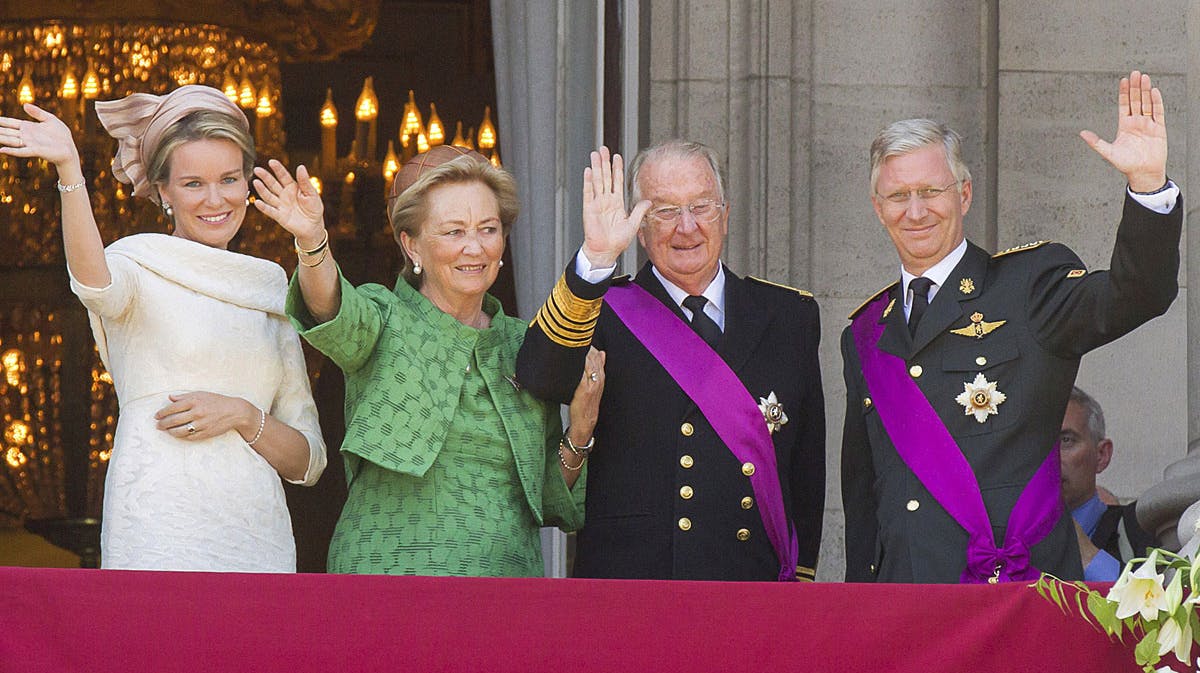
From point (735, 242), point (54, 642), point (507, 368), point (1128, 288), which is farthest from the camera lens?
point (735, 242)

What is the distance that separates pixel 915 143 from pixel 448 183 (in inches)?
36.2

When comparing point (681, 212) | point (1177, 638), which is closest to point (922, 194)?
point (681, 212)

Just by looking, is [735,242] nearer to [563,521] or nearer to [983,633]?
[563,521]

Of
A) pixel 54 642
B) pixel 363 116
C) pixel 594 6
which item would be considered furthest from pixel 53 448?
pixel 54 642

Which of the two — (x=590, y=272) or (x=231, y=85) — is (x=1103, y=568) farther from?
(x=231, y=85)

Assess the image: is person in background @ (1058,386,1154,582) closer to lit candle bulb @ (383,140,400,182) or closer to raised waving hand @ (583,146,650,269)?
raised waving hand @ (583,146,650,269)

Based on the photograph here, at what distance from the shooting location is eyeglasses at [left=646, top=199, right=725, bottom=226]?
423 centimetres

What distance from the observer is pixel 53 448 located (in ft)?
26.5

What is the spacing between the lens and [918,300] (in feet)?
13.4

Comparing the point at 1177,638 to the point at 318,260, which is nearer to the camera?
the point at 1177,638

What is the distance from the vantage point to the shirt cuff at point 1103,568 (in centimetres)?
440

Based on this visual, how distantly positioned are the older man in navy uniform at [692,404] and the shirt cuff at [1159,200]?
85 cm

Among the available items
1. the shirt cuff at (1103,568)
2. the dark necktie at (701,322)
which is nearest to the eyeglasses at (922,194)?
the dark necktie at (701,322)

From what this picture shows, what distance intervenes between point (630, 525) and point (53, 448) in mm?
4506
